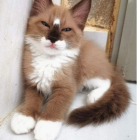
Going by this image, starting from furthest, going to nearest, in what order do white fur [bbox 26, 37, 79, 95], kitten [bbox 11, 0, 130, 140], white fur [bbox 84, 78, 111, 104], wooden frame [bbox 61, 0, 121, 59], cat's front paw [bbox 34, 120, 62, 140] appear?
wooden frame [bbox 61, 0, 121, 59] < white fur [bbox 84, 78, 111, 104] < white fur [bbox 26, 37, 79, 95] < kitten [bbox 11, 0, 130, 140] < cat's front paw [bbox 34, 120, 62, 140]

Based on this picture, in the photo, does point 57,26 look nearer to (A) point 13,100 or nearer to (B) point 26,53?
(B) point 26,53

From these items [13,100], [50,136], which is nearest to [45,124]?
[50,136]

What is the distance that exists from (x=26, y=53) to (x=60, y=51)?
0.20 meters

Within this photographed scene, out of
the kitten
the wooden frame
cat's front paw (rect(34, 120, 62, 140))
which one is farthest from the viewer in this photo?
the wooden frame

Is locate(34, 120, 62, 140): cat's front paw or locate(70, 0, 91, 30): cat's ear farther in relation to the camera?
locate(70, 0, 91, 30): cat's ear

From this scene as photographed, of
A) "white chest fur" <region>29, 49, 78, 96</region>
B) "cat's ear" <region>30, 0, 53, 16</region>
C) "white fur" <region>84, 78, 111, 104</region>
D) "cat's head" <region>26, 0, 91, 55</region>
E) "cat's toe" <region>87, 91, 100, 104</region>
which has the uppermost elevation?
"cat's ear" <region>30, 0, 53, 16</region>

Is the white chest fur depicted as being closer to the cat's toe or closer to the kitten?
the kitten

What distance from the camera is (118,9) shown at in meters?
1.39

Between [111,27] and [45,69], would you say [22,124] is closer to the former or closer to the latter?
[45,69]

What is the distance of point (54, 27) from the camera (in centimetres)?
95

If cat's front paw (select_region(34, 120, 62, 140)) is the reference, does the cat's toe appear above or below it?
above

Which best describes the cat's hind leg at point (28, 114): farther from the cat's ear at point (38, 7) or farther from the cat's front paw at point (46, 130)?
the cat's ear at point (38, 7)

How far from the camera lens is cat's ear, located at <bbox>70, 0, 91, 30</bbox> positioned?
1064 mm

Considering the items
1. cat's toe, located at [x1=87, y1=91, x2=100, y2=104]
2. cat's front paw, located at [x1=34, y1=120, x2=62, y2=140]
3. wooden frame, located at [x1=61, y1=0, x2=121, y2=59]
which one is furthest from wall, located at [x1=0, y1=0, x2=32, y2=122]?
wooden frame, located at [x1=61, y1=0, x2=121, y2=59]
